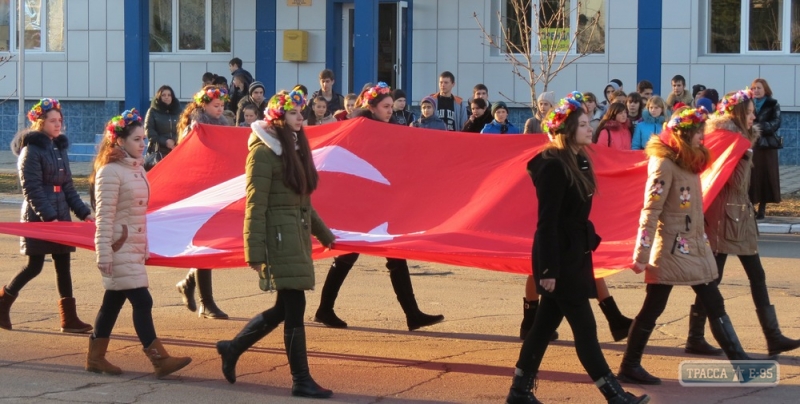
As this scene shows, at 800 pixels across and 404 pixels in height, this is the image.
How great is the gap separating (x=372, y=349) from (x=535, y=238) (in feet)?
7.08

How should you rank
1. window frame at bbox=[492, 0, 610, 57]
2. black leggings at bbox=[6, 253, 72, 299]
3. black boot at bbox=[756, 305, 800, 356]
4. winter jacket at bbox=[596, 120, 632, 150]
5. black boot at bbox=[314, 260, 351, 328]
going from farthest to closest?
window frame at bbox=[492, 0, 610, 57], winter jacket at bbox=[596, 120, 632, 150], black boot at bbox=[314, 260, 351, 328], black leggings at bbox=[6, 253, 72, 299], black boot at bbox=[756, 305, 800, 356]

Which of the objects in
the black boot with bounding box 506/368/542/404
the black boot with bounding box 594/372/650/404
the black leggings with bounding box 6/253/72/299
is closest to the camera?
the black boot with bounding box 594/372/650/404

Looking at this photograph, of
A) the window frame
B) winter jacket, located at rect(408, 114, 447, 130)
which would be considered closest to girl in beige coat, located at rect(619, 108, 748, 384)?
winter jacket, located at rect(408, 114, 447, 130)

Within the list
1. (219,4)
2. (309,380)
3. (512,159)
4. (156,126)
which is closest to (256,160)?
(309,380)

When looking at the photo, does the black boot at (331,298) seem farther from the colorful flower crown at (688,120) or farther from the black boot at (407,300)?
the colorful flower crown at (688,120)

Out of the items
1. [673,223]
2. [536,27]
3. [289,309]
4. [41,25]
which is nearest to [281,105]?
[289,309]

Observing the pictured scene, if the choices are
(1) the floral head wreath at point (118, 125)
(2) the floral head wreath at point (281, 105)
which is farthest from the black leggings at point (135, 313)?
(2) the floral head wreath at point (281, 105)

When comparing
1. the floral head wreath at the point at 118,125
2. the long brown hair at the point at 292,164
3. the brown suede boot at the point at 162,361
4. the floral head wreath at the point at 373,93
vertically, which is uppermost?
the floral head wreath at the point at 373,93

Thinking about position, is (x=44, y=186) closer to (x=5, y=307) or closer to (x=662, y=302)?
(x=5, y=307)

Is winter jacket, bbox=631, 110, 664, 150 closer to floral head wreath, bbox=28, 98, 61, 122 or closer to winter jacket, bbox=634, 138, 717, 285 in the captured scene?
winter jacket, bbox=634, 138, 717, 285

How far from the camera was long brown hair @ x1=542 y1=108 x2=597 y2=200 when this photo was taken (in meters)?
6.34

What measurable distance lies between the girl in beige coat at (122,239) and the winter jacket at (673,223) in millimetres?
2956

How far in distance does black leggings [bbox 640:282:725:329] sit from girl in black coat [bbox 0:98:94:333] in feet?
13.0

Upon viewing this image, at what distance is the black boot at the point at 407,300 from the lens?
29.1ft
